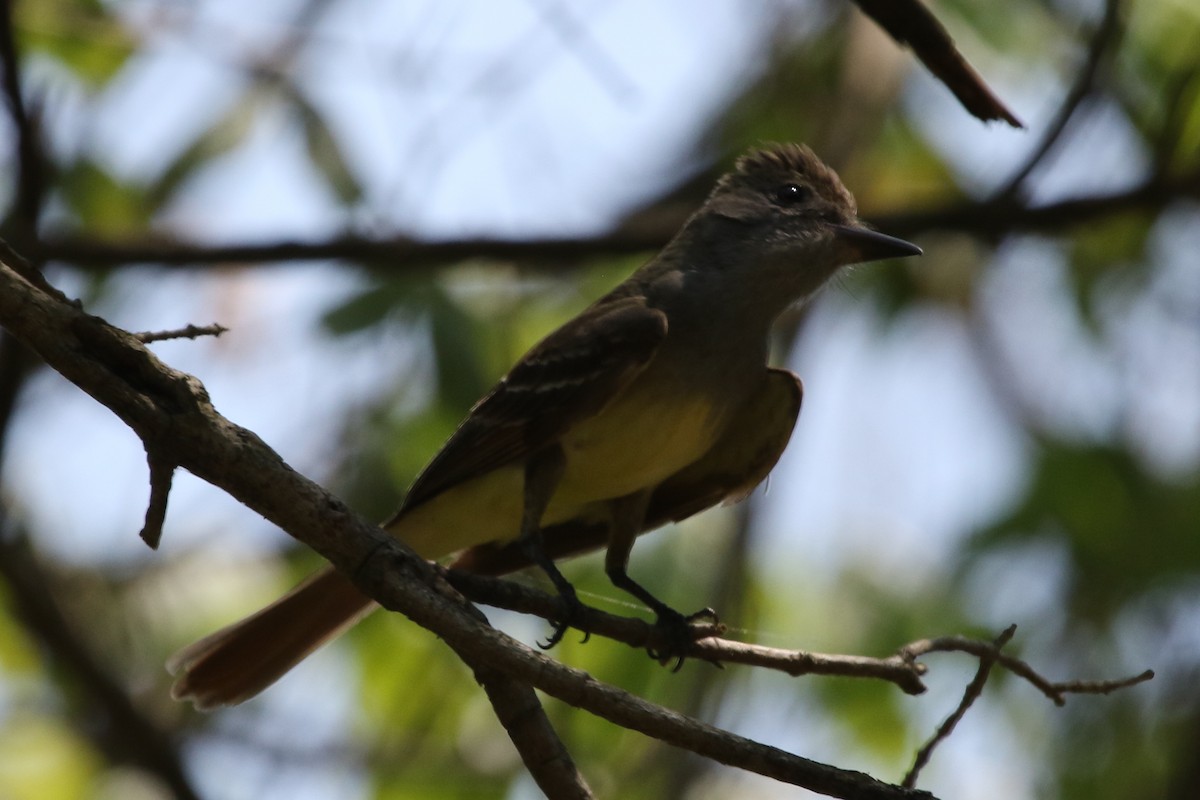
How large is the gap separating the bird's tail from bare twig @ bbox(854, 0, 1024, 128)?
2.34 meters

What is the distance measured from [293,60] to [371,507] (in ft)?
8.35

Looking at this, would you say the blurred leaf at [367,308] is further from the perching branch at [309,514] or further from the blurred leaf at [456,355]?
the perching branch at [309,514]

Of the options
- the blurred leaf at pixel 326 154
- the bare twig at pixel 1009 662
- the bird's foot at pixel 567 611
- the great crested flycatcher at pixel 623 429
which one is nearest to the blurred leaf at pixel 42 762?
the great crested flycatcher at pixel 623 429

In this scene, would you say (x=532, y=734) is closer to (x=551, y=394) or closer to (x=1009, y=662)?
(x=1009, y=662)

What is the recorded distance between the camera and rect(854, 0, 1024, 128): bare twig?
Answer: 367 cm

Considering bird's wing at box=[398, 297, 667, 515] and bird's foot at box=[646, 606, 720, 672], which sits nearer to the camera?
bird's foot at box=[646, 606, 720, 672]

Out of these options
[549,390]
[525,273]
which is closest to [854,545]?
[525,273]

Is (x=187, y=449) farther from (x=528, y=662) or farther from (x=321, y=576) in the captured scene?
(x=321, y=576)

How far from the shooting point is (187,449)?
2910 millimetres

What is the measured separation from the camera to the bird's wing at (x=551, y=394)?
14.7 ft

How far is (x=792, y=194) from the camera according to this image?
17.4 ft

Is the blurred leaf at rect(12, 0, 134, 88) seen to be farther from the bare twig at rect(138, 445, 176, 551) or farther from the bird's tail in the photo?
the bare twig at rect(138, 445, 176, 551)

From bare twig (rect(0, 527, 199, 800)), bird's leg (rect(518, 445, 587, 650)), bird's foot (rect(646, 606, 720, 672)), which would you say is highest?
bird's leg (rect(518, 445, 587, 650))

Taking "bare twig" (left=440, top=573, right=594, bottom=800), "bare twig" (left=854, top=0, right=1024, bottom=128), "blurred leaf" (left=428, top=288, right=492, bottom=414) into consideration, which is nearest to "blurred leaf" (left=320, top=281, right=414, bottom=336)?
"blurred leaf" (left=428, top=288, right=492, bottom=414)
